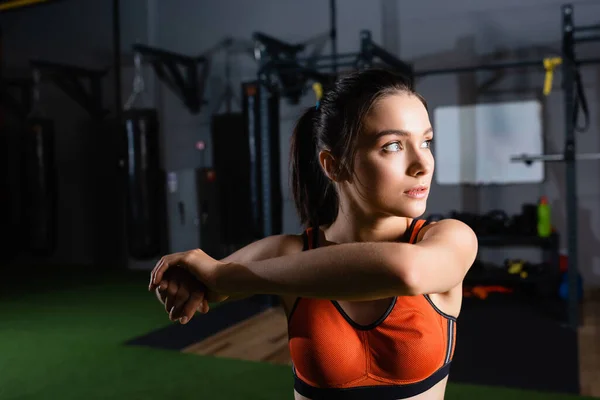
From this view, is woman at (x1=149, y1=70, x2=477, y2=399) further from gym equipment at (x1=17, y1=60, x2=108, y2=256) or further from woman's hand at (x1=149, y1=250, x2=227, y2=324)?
gym equipment at (x1=17, y1=60, x2=108, y2=256)

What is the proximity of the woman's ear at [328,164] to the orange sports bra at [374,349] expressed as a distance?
0.21 m

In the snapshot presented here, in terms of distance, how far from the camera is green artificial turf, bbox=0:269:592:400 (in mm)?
2793

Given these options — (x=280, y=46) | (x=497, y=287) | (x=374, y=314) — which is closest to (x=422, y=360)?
(x=374, y=314)

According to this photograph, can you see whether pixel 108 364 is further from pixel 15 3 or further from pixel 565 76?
Answer: pixel 15 3

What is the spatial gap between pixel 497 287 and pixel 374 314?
4.43 meters

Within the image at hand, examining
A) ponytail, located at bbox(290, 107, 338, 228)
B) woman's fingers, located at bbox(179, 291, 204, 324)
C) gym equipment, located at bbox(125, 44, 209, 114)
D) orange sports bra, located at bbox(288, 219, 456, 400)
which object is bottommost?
orange sports bra, located at bbox(288, 219, 456, 400)

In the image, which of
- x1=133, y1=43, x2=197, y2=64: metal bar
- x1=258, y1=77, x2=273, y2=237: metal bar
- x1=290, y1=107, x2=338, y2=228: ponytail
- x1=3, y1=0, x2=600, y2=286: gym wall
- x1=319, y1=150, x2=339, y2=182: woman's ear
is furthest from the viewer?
x1=133, y1=43, x2=197, y2=64: metal bar

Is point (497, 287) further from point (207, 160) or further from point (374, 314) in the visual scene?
point (374, 314)

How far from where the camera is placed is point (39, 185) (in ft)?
22.3

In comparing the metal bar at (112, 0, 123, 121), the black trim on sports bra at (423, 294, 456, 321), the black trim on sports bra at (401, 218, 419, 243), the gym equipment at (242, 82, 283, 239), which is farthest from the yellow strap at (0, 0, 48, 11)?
the black trim on sports bra at (423, 294, 456, 321)

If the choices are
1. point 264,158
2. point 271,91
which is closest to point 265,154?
point 264,158

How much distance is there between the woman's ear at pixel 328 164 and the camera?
3.11ft

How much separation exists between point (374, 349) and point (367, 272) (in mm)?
214

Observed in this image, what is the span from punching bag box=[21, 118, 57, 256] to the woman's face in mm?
6749
